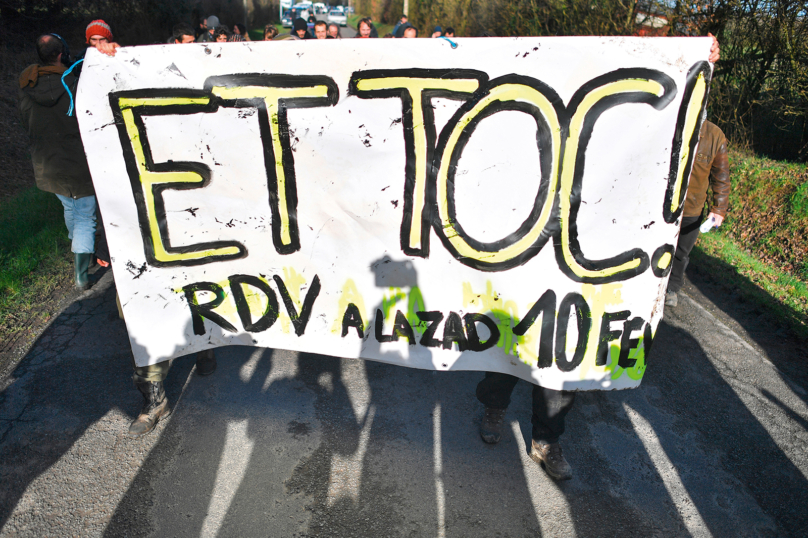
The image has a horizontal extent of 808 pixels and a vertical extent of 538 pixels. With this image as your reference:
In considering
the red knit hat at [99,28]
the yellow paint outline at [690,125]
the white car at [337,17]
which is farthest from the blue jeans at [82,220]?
the white car at [337,17]

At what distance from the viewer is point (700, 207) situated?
411 centimetres

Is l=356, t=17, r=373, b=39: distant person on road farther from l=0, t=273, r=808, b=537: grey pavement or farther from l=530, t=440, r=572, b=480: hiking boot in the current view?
l=530, t=440, r=572, b=480: hiking boot

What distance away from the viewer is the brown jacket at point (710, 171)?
3.93m

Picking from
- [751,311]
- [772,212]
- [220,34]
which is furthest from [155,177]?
[772,212]

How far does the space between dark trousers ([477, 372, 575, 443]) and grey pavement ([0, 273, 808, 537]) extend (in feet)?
0.76

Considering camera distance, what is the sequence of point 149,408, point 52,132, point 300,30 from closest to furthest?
point 149,408
point 52,132
point 300,30

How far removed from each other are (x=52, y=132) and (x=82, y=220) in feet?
2.41

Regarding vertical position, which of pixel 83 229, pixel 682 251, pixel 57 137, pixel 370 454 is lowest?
pixel 370 454

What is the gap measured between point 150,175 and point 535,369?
2.15 m

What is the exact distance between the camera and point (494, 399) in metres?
2.73

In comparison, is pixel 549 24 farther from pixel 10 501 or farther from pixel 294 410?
pixel 10 501

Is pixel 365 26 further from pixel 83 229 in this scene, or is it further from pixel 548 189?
pixel 548 189

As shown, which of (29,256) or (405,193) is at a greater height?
(405,193)

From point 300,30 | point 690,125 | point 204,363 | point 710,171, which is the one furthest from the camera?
point 300,30
